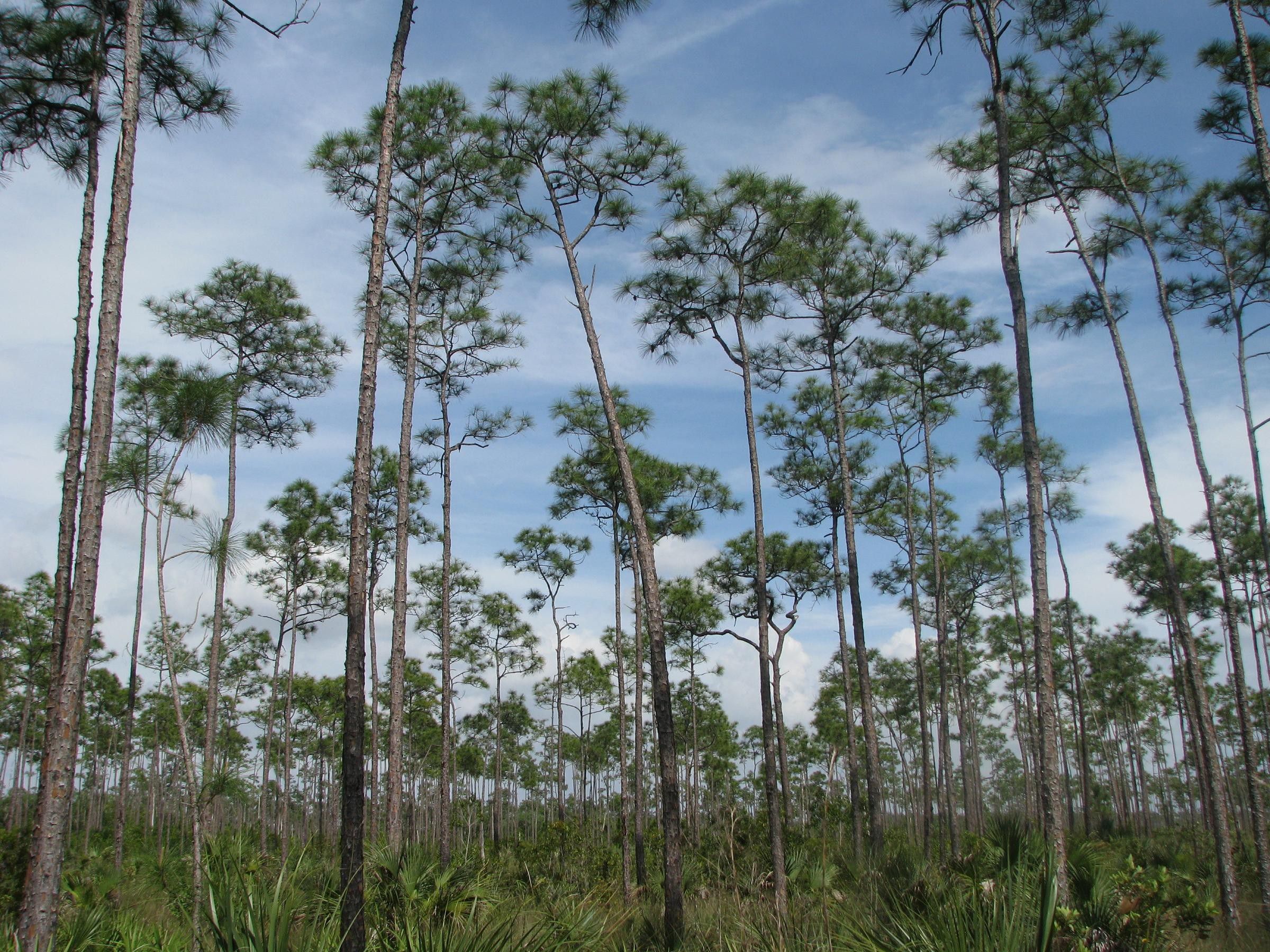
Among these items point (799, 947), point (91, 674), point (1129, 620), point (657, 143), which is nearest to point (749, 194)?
point (657, 143)

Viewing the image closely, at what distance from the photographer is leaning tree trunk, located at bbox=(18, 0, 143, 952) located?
Result: 5.69 meters

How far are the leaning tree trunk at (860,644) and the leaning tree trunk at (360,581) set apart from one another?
39.9ft

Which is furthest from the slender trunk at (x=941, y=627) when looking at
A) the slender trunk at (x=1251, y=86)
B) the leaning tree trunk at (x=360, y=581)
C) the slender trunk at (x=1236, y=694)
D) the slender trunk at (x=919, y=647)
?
the leaning tree trunk at (x=360, y=581)

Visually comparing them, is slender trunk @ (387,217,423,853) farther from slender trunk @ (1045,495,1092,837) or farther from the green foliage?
slender trunk @ (1045,495,1092,837)

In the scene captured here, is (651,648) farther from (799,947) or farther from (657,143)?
(657,143)

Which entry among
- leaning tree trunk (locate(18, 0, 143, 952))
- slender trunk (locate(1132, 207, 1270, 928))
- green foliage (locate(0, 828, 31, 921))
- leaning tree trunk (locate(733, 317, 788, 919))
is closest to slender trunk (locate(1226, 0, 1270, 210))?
slender trunk (locate(1132, 207, 1270, 928))

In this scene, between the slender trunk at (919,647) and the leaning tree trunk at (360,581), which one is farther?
the slender trunk at (919,647)

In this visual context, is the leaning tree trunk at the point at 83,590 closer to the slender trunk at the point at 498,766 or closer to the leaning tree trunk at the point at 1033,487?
the leaning tree trunk at the point at 1033,487

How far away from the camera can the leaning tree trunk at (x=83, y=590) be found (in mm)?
5688

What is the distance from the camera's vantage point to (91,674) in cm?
3195

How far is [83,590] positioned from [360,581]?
223 centimetres

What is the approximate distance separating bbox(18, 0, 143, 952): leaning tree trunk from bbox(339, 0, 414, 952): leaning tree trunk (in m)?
2.03

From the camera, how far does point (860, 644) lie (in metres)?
18.1

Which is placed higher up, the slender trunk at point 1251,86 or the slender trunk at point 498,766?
the slender trunk at point 1251,86
